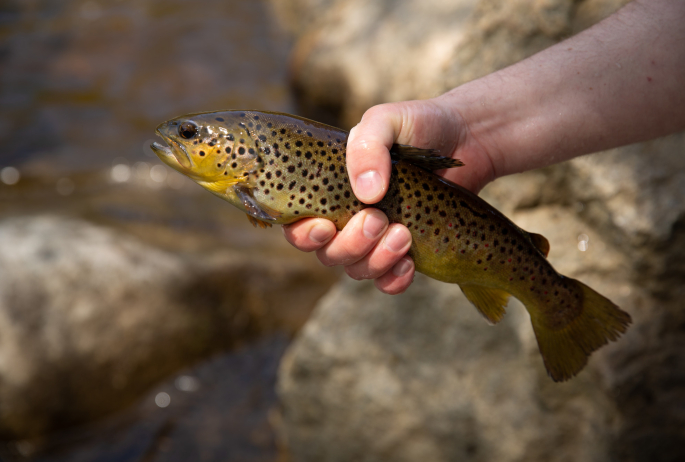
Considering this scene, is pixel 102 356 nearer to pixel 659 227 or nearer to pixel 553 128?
pixel 553 128

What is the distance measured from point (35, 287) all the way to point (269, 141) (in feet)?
11.4

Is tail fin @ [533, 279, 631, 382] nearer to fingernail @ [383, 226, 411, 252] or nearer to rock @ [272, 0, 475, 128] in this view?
fingernail @ [383, 226, 411, 252]

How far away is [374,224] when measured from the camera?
2.63 m

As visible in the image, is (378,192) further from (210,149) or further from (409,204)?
(210,149)

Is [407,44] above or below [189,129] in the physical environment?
below

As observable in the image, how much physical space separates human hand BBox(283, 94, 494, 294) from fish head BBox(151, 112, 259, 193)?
1.24 feet

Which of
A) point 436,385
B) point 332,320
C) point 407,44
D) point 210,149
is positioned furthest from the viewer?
point 407,44

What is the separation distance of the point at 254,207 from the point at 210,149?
0.33 meters

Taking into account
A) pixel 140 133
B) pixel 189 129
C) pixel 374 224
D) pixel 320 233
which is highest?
pixel 189 129

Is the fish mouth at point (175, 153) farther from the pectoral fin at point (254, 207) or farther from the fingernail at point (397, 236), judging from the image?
the fingernail at point (397, 236)

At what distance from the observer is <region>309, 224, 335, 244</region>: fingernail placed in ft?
8.82

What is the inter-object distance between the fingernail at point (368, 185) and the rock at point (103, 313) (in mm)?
3489

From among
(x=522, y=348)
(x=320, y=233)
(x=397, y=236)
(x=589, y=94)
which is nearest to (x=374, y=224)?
(x=397, y=236)

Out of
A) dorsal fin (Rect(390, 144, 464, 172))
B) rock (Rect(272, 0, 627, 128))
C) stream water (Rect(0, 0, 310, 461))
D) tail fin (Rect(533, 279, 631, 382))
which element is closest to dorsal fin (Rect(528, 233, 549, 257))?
tail fin (Rect(533, 279, 631, 382))
